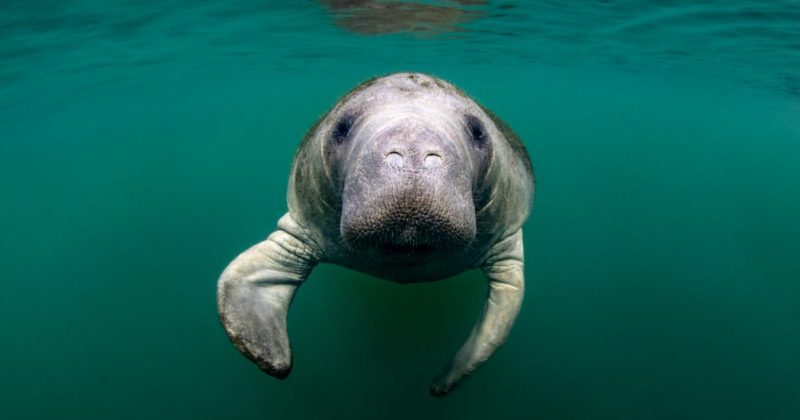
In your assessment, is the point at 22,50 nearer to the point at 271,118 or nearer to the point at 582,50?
the point at 582,50

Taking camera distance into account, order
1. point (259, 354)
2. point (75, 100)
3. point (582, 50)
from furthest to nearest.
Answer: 1. point (75, 100)
2. point (582, 50)
3. point (259, 354)

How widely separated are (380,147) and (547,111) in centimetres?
5100

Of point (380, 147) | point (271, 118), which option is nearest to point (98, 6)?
point (380, 147)

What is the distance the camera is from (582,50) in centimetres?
1695

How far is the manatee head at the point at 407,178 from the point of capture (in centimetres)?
265

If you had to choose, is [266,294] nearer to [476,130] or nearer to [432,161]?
[476,130]

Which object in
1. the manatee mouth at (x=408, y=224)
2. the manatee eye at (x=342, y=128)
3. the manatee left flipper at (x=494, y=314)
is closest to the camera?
the manatee mouth at (x=408, y=224)

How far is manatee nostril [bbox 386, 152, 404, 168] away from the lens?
269 centimetres

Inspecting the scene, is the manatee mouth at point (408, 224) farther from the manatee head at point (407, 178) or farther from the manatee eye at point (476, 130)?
the manatee eye at point (476, 130)

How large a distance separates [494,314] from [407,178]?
2132 millimetres

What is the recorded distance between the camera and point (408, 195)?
2613 millimetres

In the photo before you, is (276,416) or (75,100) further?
(75,100)

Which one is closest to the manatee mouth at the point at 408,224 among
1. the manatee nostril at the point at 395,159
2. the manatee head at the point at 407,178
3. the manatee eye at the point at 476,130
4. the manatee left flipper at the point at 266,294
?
the manatee head at the point at 407,178

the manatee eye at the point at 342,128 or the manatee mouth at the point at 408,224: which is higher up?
the manatee eye at the point at 342,128
